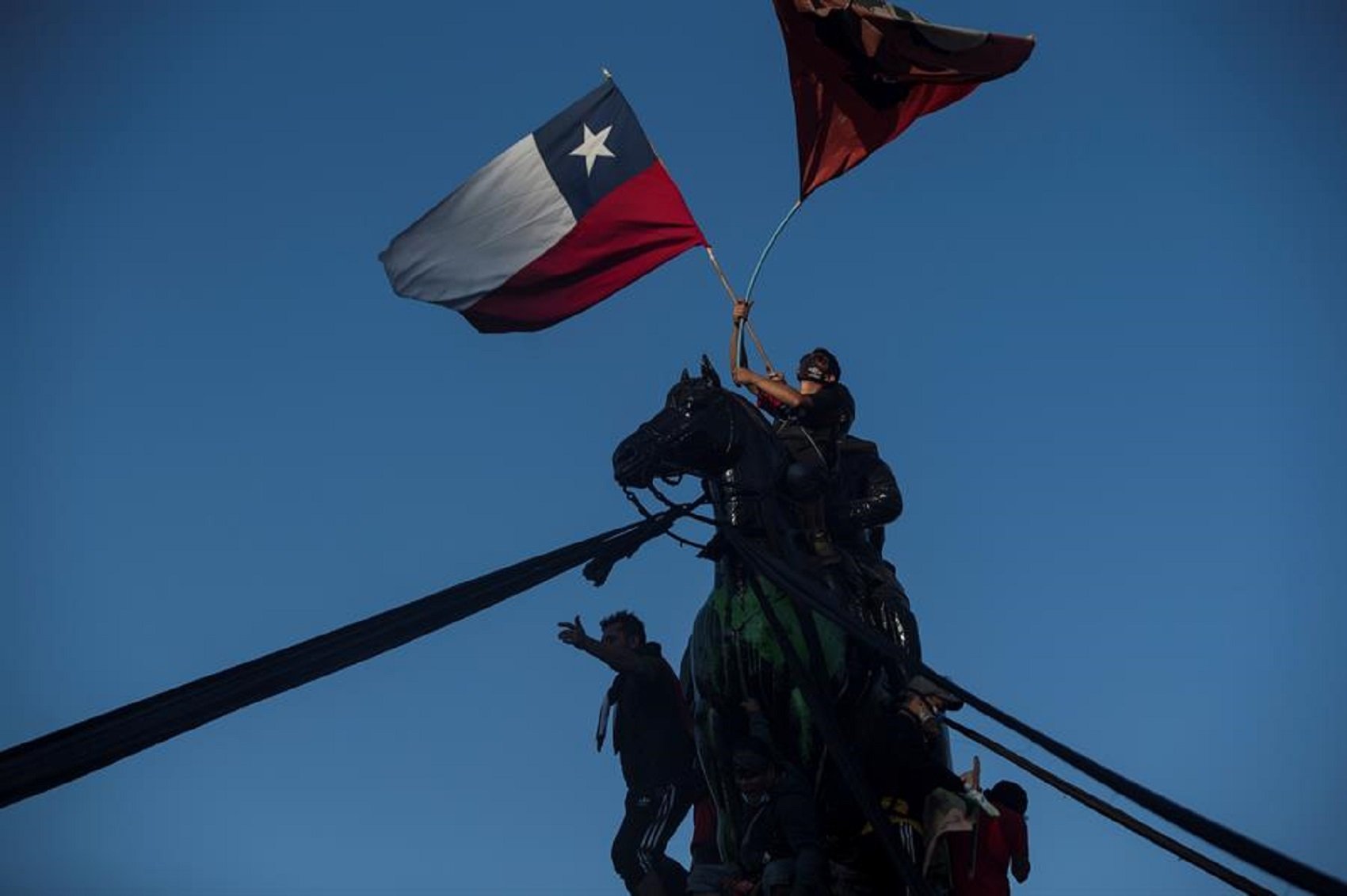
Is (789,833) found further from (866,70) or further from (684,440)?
(866,70)

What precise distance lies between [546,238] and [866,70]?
9.98 ft

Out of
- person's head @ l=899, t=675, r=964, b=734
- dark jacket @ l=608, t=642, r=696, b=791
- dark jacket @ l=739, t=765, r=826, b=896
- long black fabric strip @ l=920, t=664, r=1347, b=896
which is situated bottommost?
long black fabric strip @ l=920, t=664, r=1347, b=896

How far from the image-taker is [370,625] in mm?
9641

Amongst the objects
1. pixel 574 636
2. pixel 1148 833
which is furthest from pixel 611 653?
pixel 1148 833

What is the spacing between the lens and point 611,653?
14883 mm

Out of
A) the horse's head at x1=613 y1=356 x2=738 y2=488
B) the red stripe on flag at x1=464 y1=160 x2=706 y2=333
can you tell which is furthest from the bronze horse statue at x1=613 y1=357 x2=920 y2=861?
the red stripe on flag at x1=464 y1=160 x2=706 y2=333

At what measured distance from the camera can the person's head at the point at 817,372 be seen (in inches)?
540

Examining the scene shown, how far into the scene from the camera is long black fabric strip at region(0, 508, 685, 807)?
278 inches

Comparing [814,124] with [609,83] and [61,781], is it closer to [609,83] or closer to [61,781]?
[609,83]

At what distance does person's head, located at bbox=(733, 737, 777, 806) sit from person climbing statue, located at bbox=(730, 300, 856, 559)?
Result: 1.49 meters

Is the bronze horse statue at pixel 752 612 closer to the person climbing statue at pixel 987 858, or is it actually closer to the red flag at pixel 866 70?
the person climbing statue at pixel 987 858

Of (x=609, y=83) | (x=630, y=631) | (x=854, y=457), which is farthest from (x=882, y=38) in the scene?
(x=630, y=631)

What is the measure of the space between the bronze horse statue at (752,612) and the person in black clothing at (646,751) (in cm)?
187

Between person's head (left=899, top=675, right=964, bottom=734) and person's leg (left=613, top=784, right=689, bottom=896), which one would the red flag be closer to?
person's head (left=899, top=675, right=964, bottom=734)
